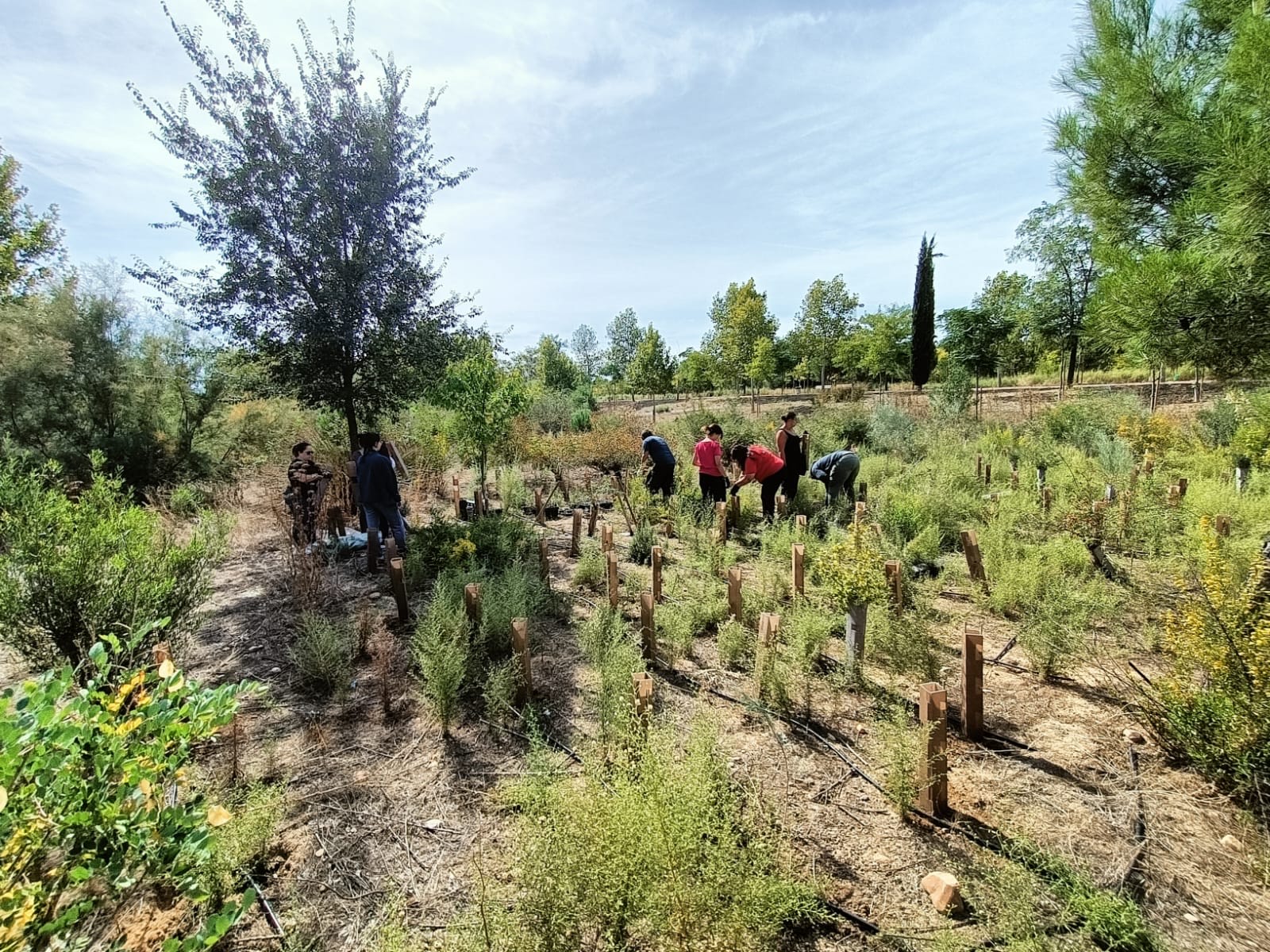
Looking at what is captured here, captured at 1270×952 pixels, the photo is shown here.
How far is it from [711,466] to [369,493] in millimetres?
4263

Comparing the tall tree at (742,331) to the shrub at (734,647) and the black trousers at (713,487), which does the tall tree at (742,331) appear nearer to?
the black trousers at (713,487)

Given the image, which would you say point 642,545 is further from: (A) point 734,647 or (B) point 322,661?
(B) point 322,661

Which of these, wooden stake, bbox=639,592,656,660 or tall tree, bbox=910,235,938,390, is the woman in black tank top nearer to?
wooden stake, bbox=639,592,656,660

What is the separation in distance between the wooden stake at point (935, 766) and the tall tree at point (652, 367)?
28.4 metres

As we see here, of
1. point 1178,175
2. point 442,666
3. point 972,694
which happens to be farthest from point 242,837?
point 1178,175

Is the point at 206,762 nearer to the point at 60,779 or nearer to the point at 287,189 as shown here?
the point at 60,779

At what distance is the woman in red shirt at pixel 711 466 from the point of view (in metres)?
7.57

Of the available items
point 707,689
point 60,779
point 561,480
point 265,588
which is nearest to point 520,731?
point 707,689

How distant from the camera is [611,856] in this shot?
182 centimetres

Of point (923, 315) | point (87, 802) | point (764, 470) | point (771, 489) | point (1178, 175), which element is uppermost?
point (923, 315)

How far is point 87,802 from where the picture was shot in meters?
1.34

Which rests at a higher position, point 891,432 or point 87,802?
point 891,432

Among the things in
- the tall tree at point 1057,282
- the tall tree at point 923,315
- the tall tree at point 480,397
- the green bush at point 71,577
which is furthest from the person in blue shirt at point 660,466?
the tall tree at point 923,315

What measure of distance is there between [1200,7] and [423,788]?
23.8 feet
